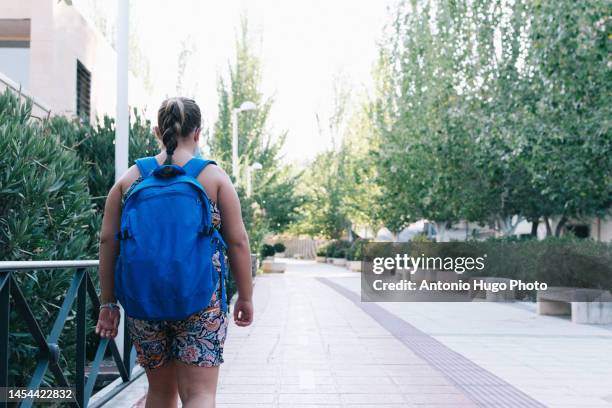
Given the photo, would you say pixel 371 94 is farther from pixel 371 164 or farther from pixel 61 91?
pixel 61 91

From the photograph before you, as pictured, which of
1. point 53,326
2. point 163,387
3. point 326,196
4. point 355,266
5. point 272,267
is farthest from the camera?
point 326,196

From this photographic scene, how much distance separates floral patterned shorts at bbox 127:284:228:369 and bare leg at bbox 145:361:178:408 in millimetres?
90

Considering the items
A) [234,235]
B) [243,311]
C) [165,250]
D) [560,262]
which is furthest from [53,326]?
[560,262]

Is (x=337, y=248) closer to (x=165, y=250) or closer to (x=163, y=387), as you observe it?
(x=163, y=387)

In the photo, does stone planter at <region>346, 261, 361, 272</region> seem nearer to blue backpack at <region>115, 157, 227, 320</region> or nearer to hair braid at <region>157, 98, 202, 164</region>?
hair braid at <region>157, 98, 202, 164</region>

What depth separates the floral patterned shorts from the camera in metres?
2.97

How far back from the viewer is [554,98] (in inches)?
586

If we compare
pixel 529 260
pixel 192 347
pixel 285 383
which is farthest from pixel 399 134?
pixel 192 347

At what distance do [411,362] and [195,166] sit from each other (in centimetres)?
595

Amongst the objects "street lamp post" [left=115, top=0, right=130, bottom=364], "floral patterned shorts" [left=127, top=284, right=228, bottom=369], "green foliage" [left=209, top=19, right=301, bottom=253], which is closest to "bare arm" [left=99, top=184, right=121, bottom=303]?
"floral patterned shorts" [left=127, top=284, right=228, bottom=369]

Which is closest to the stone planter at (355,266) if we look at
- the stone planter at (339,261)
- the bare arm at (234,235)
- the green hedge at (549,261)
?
the stone planter at (339,261)

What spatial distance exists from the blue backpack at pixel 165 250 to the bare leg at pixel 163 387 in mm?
337

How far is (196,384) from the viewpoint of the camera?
300cm

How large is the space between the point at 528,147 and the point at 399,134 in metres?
10.9
